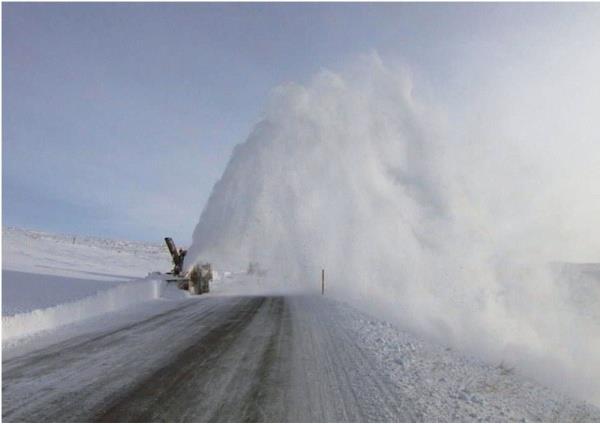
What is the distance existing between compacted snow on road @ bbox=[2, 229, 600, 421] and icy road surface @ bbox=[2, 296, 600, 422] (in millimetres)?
17

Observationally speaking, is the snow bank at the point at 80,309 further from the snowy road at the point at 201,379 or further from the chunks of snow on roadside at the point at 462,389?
the chunks of snow on roadside at the point at 462,389

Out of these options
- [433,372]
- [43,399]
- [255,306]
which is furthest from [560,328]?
[43,399]

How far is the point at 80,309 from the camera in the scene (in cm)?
1335

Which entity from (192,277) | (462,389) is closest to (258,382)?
(462,389)

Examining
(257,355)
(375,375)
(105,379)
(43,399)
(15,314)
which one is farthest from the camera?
(15,314)

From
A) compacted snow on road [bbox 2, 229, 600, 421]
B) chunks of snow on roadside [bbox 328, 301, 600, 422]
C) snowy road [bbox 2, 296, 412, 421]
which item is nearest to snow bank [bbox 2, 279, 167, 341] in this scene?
compacted snow on road [bbox 2, 229, 600, 421]

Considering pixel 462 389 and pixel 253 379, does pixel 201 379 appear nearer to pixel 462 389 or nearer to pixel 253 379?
pixel 253 379

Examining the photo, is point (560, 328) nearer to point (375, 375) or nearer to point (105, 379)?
point (375, 375)

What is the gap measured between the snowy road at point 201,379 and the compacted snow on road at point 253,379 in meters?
0.02

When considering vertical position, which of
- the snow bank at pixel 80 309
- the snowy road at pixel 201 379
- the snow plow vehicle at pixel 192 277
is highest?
the snow plow vehicle at pixel 192 277

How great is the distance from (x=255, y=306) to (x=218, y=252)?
943 cm

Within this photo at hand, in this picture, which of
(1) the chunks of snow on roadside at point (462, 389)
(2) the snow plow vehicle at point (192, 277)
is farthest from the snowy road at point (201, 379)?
(2) the snow plow vehicle at point (192, 277)

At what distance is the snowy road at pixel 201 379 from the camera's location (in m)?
5.23

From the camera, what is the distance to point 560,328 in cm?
2761
